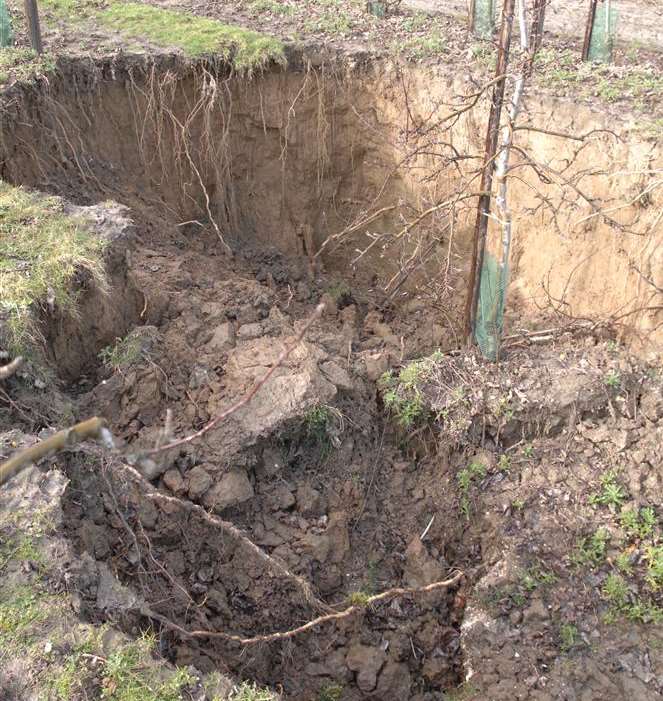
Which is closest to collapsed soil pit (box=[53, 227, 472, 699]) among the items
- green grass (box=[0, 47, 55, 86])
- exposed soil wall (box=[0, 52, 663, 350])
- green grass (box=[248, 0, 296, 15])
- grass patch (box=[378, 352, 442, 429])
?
grass patch (box=[378, 352, 442, 429])

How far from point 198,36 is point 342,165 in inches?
79.0

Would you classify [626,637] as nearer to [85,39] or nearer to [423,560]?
[423,560]

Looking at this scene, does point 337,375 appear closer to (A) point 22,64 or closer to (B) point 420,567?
(B) point 420,567

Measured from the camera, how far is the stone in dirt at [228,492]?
413cm

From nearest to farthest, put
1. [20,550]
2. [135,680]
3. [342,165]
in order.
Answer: [135,680] < [20,550] < [342,165]

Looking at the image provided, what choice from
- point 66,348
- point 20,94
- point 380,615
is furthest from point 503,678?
point 20,94

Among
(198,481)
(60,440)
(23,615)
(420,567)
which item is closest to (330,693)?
(420,567)

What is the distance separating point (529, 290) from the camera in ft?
21.1

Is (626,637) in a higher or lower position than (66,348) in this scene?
lower

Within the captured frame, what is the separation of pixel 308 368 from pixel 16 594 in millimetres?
2284

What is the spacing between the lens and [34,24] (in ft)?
20.4

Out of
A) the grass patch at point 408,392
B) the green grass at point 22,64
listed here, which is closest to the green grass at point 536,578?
the grass patch at point 408,392

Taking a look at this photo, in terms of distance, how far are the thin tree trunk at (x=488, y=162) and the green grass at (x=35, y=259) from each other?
2.62 metres

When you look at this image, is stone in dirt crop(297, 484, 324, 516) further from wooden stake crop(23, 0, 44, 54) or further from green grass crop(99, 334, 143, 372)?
wooden stake crop(23, 0, 44, 54)
